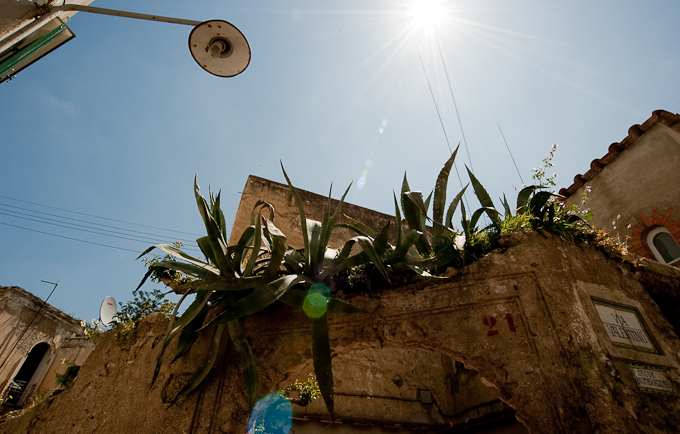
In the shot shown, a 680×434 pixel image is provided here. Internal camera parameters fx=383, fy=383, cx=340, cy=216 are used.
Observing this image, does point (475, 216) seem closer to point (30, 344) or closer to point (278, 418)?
point (278, 418)

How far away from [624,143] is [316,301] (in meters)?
6.74

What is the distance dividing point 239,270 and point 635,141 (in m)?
7.13

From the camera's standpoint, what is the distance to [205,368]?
261 cm

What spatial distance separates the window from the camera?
5926 mm

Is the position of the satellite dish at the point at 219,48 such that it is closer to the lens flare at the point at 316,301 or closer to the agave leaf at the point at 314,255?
the agave leaf at the point at 314,255

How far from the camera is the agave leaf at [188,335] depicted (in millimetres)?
2724

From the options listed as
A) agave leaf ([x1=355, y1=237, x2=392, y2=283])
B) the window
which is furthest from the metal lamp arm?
the window

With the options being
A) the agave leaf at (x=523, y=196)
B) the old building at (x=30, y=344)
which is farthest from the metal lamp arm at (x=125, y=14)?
the old building at (x=30, y=344)

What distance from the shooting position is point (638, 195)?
634 cm

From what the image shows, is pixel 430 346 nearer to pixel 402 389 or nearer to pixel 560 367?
pixel 560 367

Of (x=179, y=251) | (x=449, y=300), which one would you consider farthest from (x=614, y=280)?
(x=179, y=251)

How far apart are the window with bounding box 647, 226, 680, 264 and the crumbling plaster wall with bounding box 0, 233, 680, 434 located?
4.10 m

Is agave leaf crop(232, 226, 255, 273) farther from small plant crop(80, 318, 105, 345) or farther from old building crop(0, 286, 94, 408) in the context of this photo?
old building crop(0, 286, 94, 408)

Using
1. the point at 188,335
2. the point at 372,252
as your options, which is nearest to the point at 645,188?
the point at 372,252
